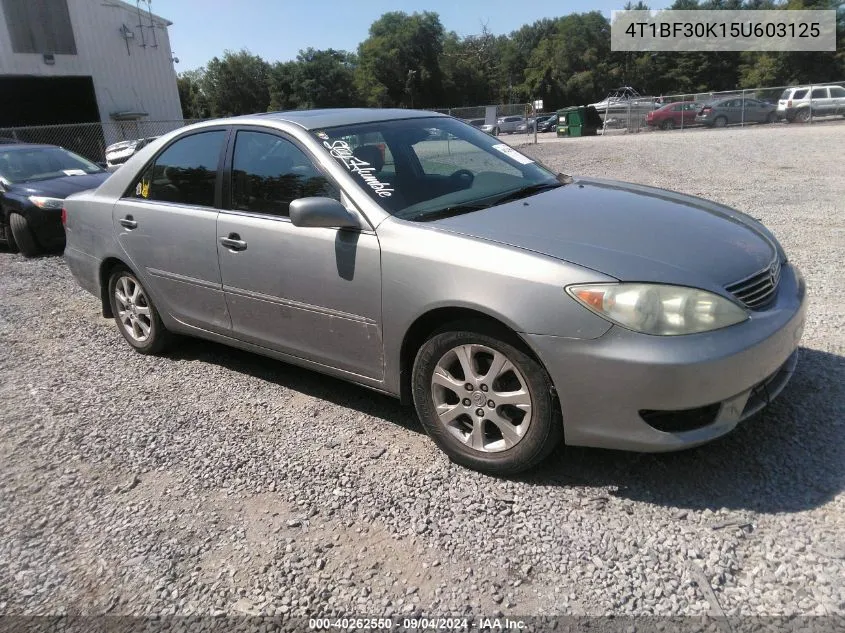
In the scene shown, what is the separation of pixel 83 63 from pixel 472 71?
2462 inches

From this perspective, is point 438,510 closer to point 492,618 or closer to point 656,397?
point 492,618

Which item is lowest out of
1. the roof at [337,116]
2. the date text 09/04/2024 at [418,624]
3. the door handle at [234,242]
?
the date text 09/04/2024 at [418,624]

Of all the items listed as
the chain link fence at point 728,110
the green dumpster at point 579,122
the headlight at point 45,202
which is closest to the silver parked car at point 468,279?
the headlight at point 45,202

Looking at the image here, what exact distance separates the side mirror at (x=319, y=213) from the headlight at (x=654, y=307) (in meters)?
1.20

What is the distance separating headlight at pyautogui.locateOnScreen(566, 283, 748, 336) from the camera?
2.53 metres

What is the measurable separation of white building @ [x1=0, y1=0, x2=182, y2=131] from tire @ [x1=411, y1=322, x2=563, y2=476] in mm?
29947

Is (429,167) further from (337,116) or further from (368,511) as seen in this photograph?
(368,511)

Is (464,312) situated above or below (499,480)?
above

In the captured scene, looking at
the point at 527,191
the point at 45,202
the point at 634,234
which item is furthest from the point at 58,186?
the point at 634,234

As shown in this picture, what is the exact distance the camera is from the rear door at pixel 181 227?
13.1 ft

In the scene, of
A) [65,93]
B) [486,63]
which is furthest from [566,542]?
[486,63]

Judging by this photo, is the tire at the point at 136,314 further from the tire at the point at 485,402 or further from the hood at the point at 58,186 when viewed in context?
the hood at the point at 58,186

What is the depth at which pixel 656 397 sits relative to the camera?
252 centimetres

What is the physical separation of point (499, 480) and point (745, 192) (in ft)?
29.7
